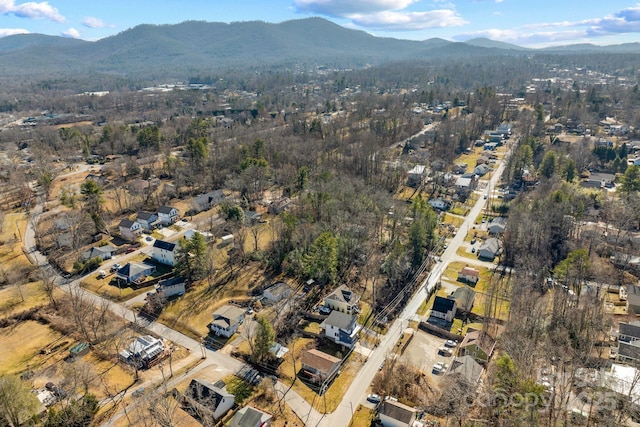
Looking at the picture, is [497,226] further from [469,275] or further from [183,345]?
[183,345]

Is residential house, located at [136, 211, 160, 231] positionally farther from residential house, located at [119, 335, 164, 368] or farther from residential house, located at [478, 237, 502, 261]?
residential house, located at [478, 237, 502, 261]

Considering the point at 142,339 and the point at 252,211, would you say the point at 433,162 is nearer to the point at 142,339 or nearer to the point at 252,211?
the point at 252,211

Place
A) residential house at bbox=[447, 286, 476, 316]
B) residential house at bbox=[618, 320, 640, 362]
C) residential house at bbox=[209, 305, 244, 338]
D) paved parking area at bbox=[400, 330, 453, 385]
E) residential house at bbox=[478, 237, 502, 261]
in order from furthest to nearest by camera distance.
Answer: residential house at bbox=[478, 237, 502, 261]
residential house at bbox=[447, 286, 476, 316]
residential house at bbox=[209, 305, 244, 338]
paved parking area at bbox=[400, 330, 453, 385]
residential house at bbox=[618, 320, 640, 362]

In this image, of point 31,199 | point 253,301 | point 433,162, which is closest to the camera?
point 253,301

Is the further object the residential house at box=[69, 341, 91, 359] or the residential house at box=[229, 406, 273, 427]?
the residential house at box=[69, 341, 91, 359]

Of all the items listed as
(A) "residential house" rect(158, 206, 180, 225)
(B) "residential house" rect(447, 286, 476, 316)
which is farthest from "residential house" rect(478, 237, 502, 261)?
(A) "residential house" rect(158, 206, 180, 225)

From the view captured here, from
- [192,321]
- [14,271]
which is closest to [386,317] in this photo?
[192,321]

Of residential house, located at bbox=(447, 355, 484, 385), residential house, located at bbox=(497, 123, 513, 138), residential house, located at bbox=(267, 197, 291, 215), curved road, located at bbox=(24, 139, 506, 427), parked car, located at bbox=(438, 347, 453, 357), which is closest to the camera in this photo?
curved road, located at bbox=(24, 139, 506, 427)
